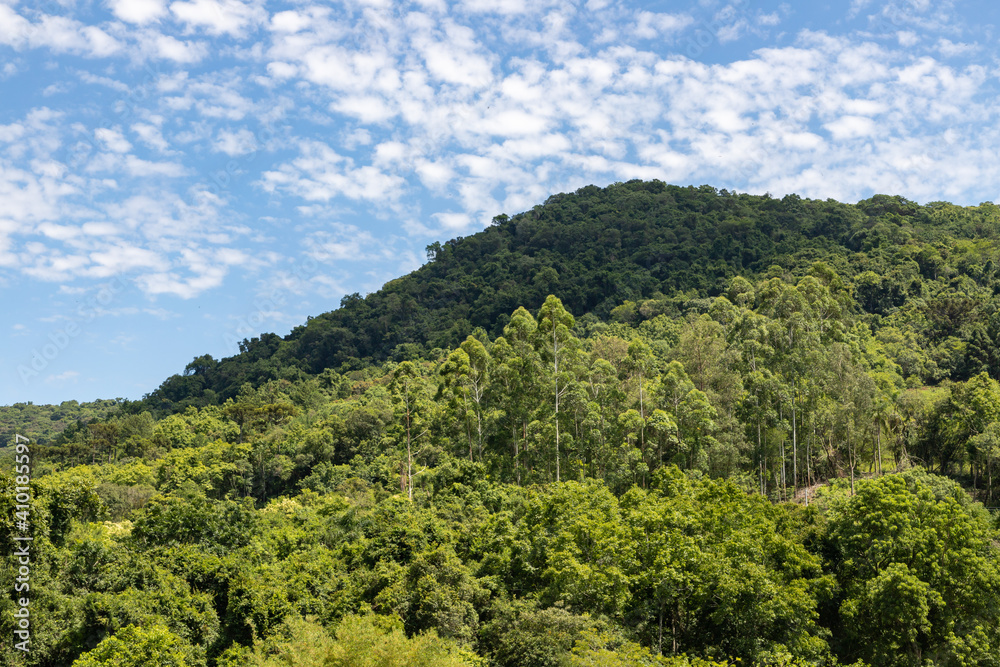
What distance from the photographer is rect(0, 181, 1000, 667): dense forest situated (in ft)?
81.1

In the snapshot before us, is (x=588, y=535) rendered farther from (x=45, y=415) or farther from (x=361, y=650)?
(x=45, y=415)

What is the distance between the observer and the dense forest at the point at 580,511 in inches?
974

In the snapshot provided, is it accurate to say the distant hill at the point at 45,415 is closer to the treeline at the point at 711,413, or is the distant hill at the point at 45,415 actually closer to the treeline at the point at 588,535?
the treeline at the point at 588,535

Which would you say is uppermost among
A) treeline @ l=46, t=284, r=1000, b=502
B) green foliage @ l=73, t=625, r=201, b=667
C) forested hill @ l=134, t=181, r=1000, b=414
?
forested hill @ l=134, t=181, r=1000, b=414

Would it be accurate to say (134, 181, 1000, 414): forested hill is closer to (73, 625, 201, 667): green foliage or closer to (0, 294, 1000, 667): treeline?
(0, 294, 1000, 667): treeline

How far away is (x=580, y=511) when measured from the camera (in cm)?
2920

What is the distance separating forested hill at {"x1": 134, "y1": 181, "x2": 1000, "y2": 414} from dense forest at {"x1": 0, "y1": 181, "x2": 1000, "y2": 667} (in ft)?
7.70

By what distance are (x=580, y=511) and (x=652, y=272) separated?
86.9 meters

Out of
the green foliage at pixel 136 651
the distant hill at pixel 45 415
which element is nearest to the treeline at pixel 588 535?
the green foliage at pixel 136 651

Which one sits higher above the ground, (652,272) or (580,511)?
(652,272)

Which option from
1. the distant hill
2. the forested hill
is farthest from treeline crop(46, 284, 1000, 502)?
the distant hill

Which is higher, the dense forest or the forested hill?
the forested hill

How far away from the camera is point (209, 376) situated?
403 ft

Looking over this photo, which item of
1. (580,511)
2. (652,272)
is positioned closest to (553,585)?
(580,511)
